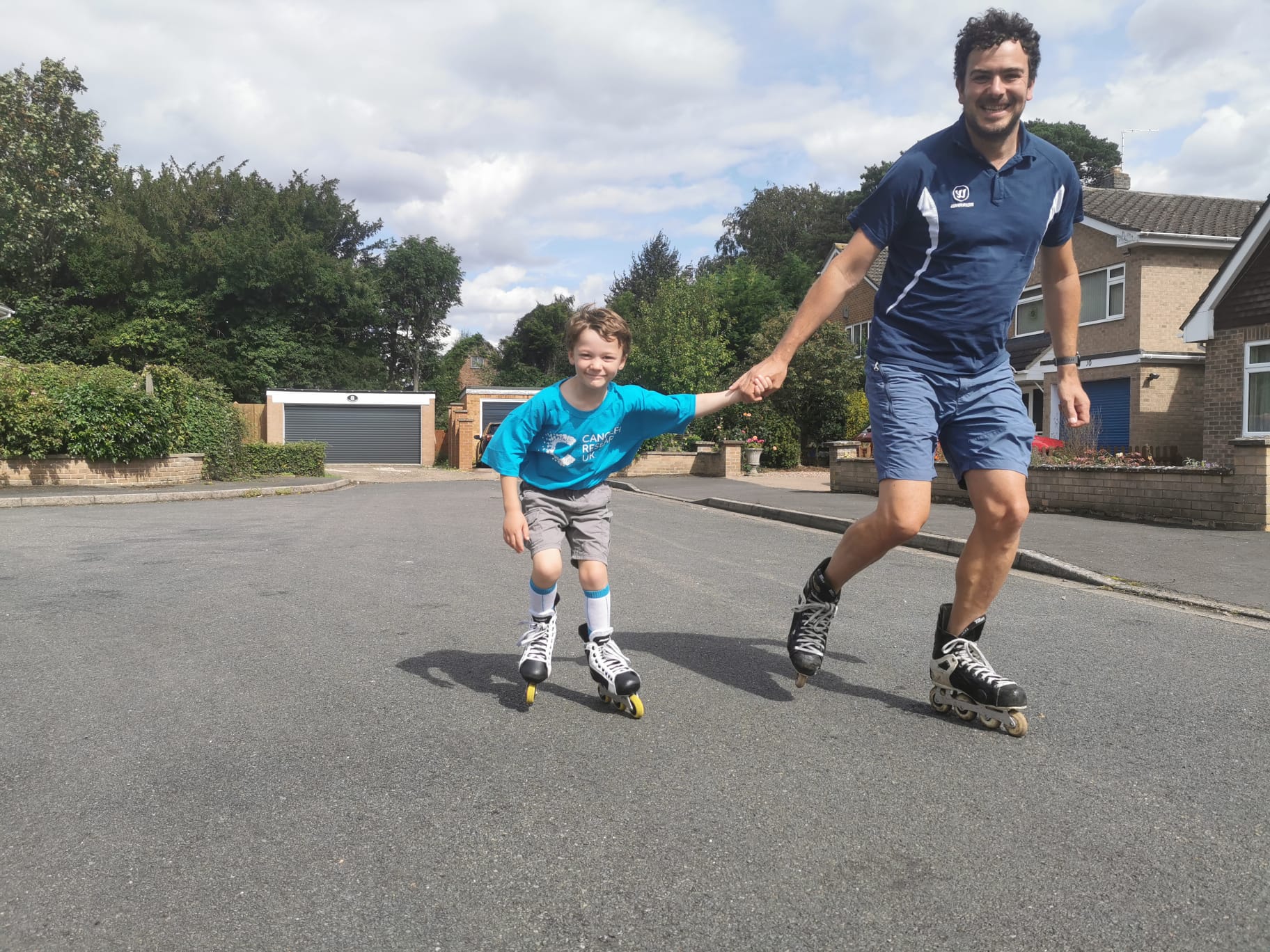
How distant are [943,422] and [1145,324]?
21980mm

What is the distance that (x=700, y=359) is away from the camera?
110 feet

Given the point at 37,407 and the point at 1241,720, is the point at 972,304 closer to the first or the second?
the point at 1241,720

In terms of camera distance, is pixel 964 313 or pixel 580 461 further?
pixel 580 461

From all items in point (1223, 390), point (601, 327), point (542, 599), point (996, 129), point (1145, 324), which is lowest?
point (542, 599)

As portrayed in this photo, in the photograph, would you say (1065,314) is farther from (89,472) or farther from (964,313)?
(89,472)

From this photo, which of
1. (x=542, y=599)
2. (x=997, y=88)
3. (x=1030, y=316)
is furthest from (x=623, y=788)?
(x=1030, y=316)

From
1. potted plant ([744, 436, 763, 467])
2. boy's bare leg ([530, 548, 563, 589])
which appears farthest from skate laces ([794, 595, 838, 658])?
potted plant ([744, 436, 763, 467])

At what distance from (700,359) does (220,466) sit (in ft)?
54.6

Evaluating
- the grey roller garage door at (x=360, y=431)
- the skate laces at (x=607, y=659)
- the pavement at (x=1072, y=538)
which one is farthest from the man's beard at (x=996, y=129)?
the grey roller garage door at (x=360, y=431)

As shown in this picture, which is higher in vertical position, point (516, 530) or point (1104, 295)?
point (1104, 295)

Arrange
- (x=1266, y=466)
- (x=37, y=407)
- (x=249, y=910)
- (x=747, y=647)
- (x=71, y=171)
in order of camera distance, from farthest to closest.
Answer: (x=71, y=171) → (x=37, y=407) → (x=1266, y=466) → (x=747, y=647) → (x=249, y=910)

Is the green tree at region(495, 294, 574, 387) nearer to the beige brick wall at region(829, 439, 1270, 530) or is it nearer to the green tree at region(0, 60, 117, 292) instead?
the green tree at region(0, 60, 117, 292)

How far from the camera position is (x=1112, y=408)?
77.8 feet

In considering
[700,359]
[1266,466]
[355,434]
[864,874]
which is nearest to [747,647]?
[864,874]
